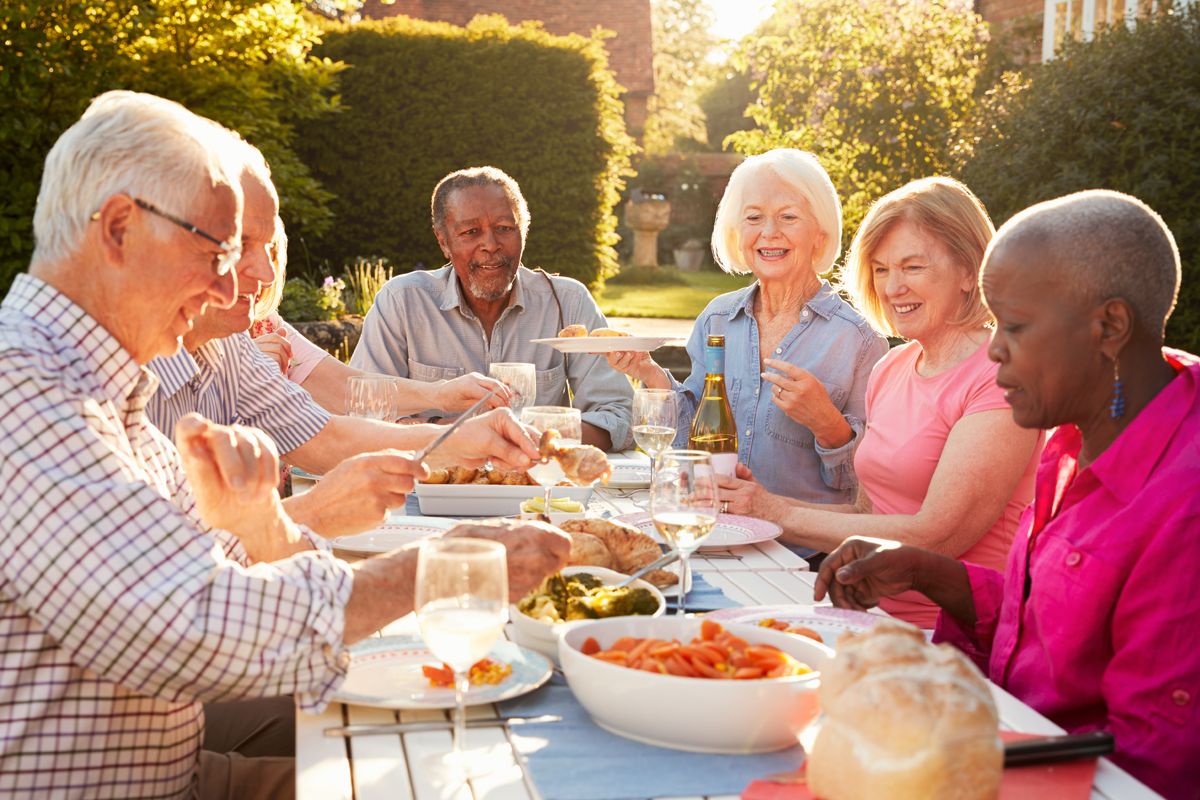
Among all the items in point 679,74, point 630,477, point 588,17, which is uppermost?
point 679,74

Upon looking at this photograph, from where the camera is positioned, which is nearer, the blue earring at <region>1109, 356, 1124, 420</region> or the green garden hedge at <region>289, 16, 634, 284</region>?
the blue earring at <region>1109, 356, 1124, 420</region>

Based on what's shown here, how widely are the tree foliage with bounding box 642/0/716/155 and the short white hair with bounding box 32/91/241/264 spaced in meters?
26.9

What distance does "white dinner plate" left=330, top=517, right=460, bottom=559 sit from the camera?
2.39m

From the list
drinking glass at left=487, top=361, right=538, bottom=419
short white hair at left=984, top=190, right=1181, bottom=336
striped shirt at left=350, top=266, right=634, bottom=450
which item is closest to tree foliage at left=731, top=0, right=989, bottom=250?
striped shirt at left=350, top=266, right=634, bottom=450

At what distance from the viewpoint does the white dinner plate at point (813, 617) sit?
1897 millimetres

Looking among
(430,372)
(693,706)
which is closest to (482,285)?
(430,372)

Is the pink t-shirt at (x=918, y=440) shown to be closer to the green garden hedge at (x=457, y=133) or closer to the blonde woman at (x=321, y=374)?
the blonde woman at (x=321, y=374)

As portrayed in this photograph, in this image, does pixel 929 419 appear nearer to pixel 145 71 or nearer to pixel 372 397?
pixel 372 397

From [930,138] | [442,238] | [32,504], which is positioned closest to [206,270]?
[32,504]

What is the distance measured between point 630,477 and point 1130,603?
1.84m

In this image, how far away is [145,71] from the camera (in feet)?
26.6

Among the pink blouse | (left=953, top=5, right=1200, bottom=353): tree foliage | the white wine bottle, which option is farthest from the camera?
(left=953, top=5, right=1200, bottom=353): tree foliage

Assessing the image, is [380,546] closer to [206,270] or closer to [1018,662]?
[206,270]

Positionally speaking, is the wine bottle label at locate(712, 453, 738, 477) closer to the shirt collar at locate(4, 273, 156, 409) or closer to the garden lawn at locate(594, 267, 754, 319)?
the shirt collar at locate(4, 273, 156, 409)
